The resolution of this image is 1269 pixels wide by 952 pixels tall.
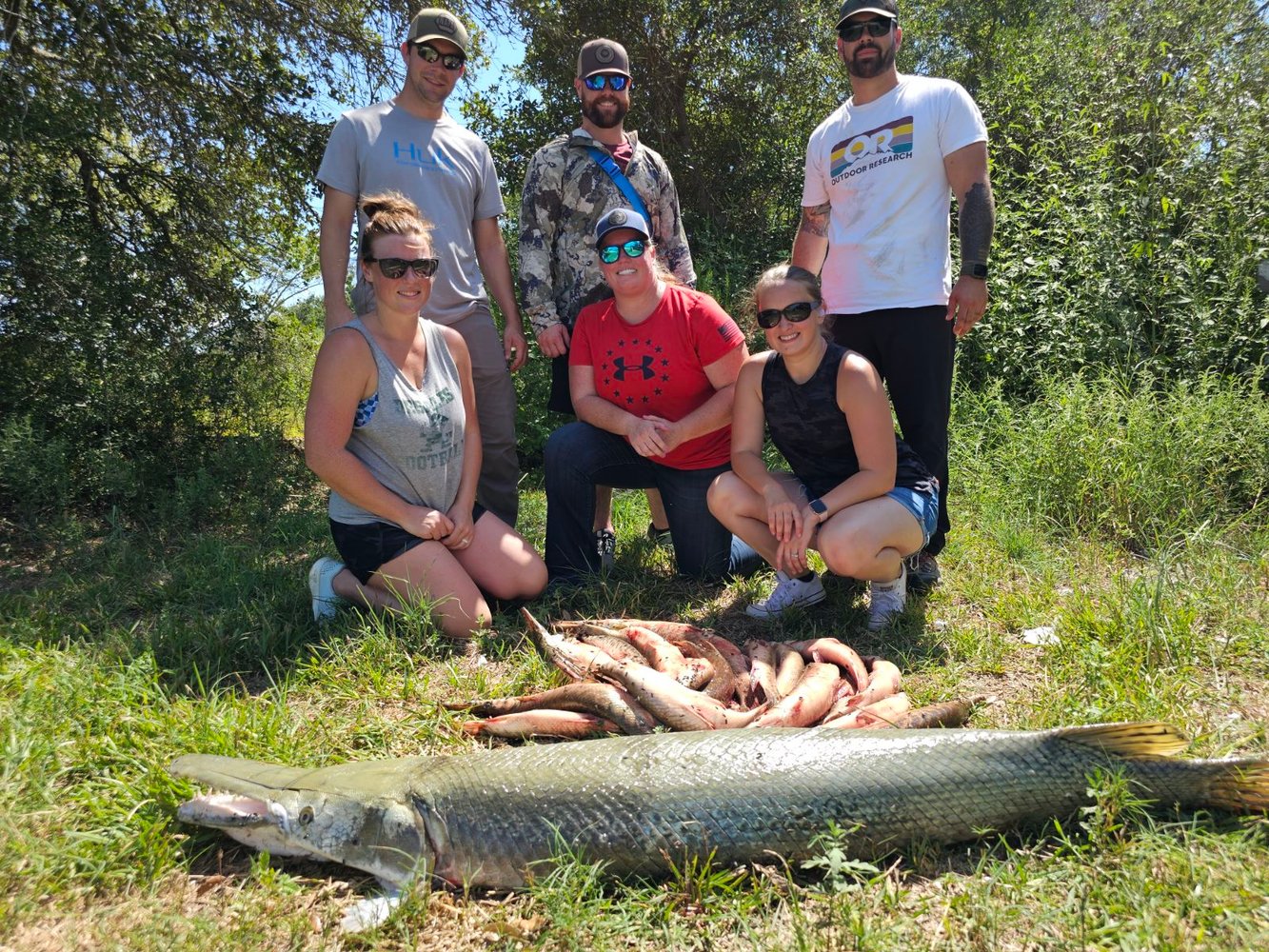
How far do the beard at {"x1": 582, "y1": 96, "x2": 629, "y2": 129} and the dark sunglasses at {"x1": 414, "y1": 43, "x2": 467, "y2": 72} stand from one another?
0.69m

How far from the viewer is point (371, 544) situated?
13.1 ft

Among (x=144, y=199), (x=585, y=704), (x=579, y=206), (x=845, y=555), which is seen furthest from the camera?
(x=144, y=199)

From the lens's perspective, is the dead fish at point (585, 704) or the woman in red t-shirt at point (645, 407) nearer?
the dead fish at point (585, 704)

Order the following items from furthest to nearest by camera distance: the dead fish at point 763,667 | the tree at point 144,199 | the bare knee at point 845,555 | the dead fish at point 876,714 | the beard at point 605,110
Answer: the tree at point 144,199, the beard at point 605,110, the bare knee at point 845,555, the dead fish at point 763,667, the dead fish at point 876,714

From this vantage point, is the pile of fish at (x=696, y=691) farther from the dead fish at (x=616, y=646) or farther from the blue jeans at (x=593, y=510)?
the blue jeans at (x=593, y=510)

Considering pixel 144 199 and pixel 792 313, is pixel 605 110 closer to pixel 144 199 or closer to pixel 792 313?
pixel 792 313

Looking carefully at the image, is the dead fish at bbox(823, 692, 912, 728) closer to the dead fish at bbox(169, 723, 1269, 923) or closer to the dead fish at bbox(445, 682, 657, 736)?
the dead fish at bbox(169, 723, 1269, 923)

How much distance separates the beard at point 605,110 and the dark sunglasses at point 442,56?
690mm

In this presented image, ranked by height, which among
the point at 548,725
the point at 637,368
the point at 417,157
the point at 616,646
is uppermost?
the point at 417,157

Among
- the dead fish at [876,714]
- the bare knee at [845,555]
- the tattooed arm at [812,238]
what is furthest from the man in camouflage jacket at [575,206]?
the dead fish at [876,714]

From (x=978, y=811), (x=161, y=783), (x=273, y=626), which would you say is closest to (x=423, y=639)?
(x=273, y=626)

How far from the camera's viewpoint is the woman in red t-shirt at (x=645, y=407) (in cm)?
433

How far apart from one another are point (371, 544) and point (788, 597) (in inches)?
75.9

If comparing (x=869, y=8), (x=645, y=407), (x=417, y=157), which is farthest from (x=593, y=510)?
(x=869, y=8)
